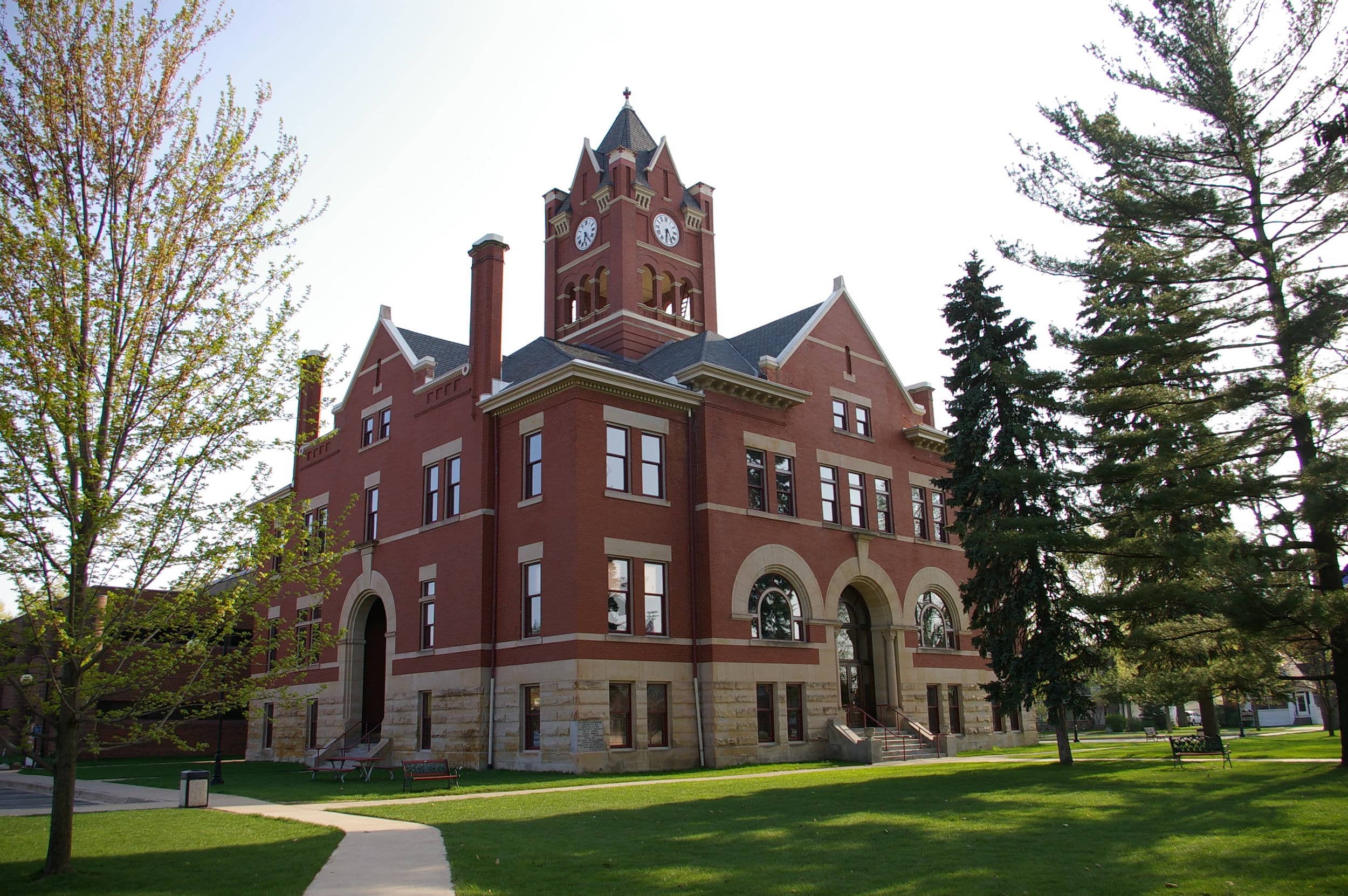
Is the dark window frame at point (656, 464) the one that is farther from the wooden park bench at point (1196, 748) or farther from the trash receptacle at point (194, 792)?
the wooden park bench at point (1196, 748)

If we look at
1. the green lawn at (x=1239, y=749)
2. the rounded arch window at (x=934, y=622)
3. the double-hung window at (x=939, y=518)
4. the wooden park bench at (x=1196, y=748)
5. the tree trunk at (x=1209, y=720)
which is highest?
the double-hung window at (x=939, y=518)

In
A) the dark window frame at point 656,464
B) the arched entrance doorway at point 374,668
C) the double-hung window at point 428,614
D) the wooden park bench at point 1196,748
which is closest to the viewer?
the wooden park bench at point 1196,748

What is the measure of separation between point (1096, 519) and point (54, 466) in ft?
71.5

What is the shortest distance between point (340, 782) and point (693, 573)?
38.7 ft

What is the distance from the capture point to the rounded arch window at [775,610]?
32.1 m

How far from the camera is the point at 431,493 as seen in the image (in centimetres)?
3462

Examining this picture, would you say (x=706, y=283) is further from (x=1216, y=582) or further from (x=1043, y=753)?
(x=1216, y=582)

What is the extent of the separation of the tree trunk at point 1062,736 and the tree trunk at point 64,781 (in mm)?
22405

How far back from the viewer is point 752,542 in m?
32.2

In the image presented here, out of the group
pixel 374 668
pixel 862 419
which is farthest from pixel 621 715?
pixel 862 419

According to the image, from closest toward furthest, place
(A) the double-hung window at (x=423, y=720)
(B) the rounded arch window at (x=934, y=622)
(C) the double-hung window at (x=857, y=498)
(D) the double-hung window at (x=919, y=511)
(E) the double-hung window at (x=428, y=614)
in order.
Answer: (A) the double-hung window at (x=423, y=720) → (E) the double-hung window at (x=428, y=614) → (C) the double-hung window at (x=857, y=498) → (B) the rounded arch window at (x=934, y=622) → (D) the double-hung window at (x=919, y=511)

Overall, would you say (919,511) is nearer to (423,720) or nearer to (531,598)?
(531,598)

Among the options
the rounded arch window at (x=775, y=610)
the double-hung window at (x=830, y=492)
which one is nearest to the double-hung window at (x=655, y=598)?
the rounded arch window at (x=775, y=610)

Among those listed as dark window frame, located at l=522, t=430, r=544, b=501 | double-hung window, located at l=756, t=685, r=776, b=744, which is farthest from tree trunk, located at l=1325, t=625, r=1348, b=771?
dark window frame, located at l=522, t=430, r=544, b=501
